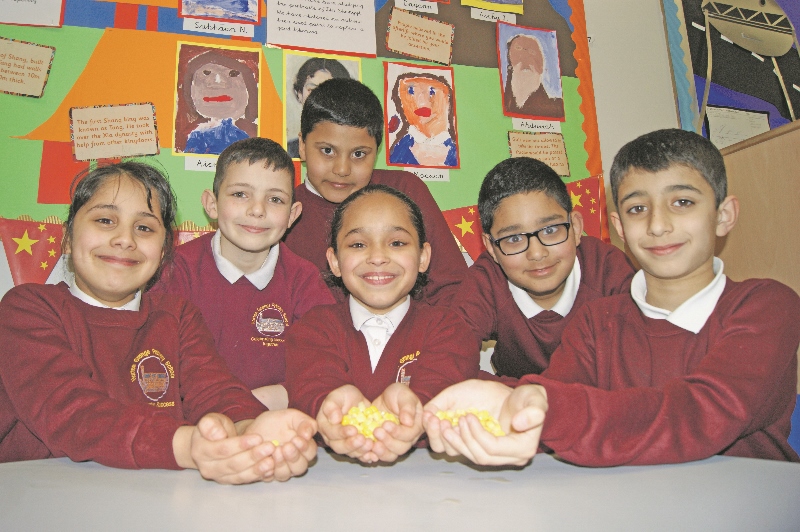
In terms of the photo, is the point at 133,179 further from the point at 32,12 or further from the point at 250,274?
the point at 32,12

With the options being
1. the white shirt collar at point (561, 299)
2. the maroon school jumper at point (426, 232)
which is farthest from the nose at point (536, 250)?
the maroon school jumper at point (426, 232)

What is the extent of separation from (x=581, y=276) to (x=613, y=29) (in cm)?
165

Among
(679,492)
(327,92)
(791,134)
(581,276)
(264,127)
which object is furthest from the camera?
(264,127)

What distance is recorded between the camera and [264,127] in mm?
2357

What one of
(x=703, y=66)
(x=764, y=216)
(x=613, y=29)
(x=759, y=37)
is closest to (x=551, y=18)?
(x=613, y=29)

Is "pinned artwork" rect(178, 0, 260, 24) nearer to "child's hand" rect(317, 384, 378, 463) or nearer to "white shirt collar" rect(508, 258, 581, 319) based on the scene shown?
"white shirt collar" rect(508, 258, 581, 319)

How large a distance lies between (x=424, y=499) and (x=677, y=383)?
521 mm

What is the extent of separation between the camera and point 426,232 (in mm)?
2158

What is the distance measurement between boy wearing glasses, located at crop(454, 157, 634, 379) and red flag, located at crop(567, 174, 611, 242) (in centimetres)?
70

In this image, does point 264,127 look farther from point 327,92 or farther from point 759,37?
point 759,37

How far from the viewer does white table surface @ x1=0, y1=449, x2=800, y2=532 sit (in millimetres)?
760

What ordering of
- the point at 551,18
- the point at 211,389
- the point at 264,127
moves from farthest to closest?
1. the point at 551,18
2. the point at 264,127
3. the point at 211,389

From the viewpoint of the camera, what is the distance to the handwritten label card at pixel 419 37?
256 cm

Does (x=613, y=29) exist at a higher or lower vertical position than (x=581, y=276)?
higher
